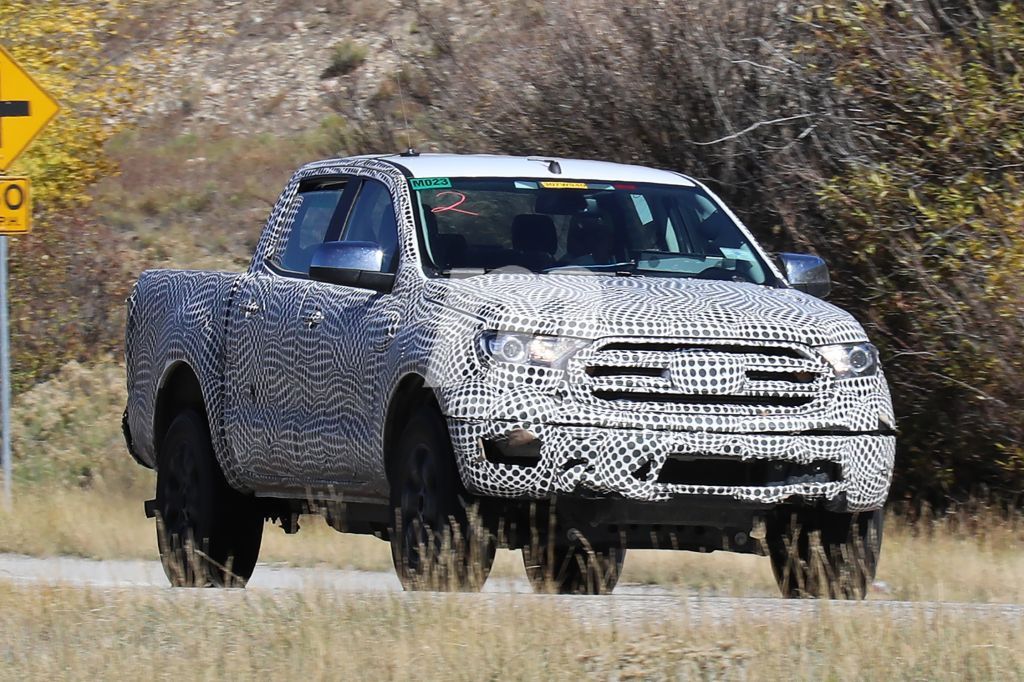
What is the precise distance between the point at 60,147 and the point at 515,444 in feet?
45.0

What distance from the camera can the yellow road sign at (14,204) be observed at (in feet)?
48.0

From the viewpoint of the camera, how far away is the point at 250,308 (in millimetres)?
9477

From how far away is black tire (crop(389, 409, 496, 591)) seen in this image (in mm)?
7348

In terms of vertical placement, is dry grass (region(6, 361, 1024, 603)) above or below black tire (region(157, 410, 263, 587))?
below

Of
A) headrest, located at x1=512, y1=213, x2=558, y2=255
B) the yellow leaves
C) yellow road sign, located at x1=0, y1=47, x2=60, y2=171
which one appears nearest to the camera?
headrest, located at x1=512, y1=213, x2=558, y2=255

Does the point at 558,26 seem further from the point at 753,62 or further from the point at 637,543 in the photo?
the point at 637,543

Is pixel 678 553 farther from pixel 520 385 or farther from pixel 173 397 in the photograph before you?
pixel 520 385

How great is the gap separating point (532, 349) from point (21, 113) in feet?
29.1

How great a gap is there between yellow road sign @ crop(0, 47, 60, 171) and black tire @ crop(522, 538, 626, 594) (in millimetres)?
6881

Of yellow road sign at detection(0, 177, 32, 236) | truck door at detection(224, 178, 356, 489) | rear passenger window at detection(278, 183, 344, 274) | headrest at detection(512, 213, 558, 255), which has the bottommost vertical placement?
yellow road sign at detection(0, 177, 32, 236)

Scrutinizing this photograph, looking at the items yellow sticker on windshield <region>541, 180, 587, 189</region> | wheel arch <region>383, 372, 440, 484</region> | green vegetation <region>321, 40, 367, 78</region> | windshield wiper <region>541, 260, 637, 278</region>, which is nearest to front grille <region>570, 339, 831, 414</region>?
wheel arch <region>383, 372, 440, 484</region>

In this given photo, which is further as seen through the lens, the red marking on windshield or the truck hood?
the red marking on windshield

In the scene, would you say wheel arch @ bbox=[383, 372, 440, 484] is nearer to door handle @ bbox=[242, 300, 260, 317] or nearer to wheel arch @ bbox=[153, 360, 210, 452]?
door handle @ bbox=[242, 300, 260, 317]

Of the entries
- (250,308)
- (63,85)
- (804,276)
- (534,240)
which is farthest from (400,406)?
(63,85)
